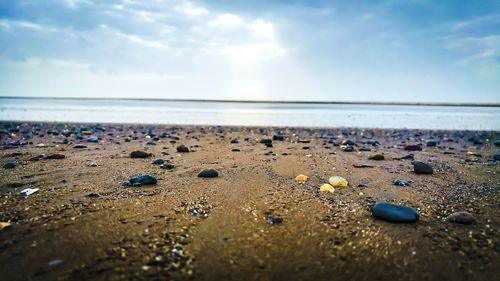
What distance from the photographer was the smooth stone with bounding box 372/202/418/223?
2.21 m

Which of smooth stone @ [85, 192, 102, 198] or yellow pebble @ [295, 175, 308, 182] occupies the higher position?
yellow pebble @ [295, 175, 308, 182]

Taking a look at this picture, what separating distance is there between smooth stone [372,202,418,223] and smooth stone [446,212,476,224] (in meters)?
0.26

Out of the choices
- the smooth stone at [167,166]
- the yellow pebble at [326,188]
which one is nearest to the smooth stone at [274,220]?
the yellow pebble at [326,188]

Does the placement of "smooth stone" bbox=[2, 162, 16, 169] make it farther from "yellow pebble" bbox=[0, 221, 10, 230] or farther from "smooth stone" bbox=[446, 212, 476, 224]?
"smooth stone" bbox=[446, 212, 476, 224]

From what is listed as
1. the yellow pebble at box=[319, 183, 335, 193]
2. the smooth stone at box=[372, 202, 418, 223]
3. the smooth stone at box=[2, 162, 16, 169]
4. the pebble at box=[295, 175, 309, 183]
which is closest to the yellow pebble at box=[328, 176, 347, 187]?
the yellow pebble at box=[319, 183, 335, 193]

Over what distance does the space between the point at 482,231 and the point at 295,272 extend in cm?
150

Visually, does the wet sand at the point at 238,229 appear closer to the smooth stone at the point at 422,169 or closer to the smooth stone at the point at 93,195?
the smooth stone at the point at 93,195

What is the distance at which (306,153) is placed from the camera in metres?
5.82

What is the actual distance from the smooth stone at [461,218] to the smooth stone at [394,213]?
262 mm

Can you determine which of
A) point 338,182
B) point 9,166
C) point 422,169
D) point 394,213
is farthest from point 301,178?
point 9,166

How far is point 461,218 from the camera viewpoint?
2.24 meters

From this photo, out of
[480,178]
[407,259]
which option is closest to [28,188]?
[407,259]

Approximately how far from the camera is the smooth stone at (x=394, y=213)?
7.24 ft

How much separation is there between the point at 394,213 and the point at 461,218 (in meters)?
0.51
